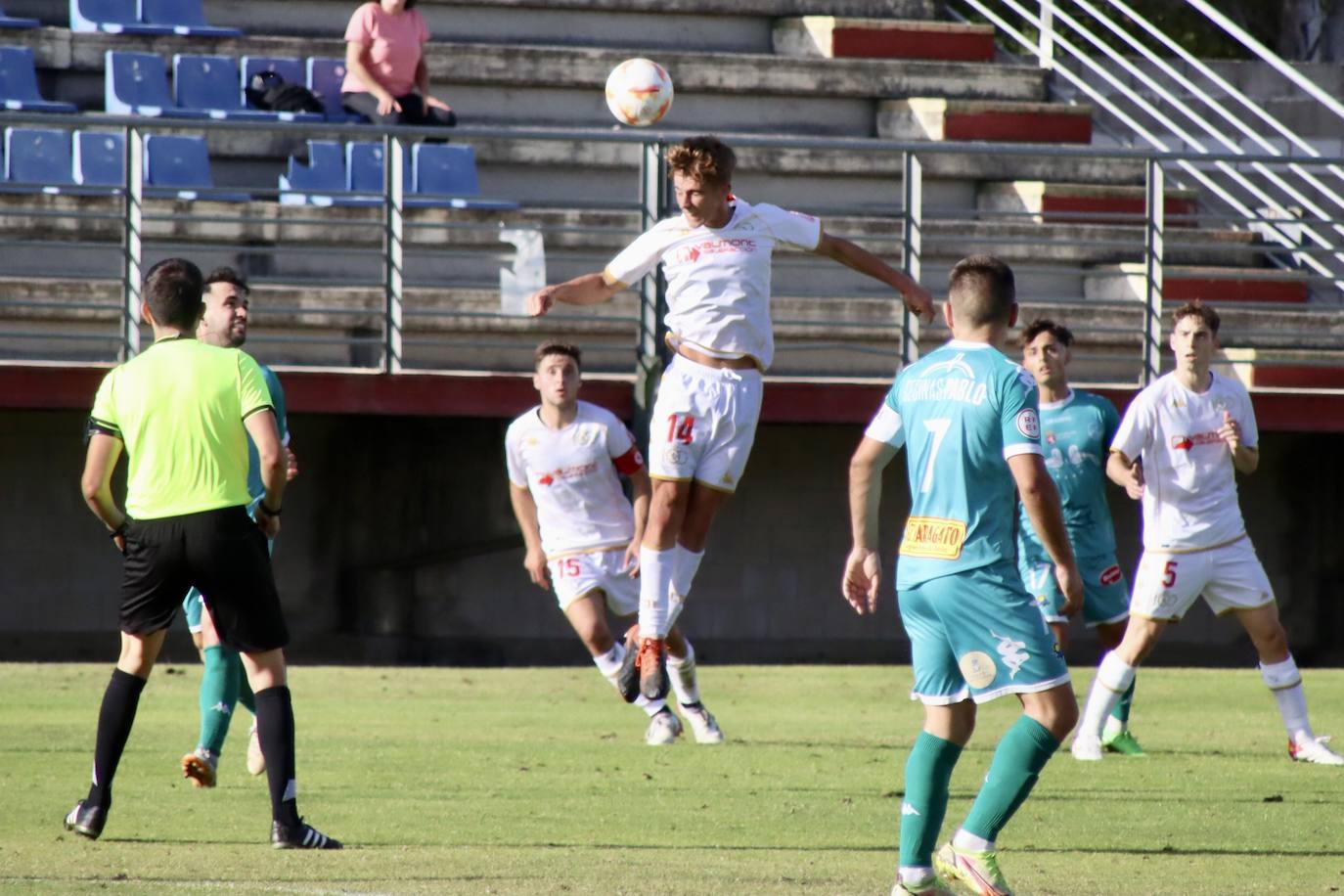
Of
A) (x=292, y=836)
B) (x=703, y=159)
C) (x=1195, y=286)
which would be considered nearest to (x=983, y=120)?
(x=1195, y=286)

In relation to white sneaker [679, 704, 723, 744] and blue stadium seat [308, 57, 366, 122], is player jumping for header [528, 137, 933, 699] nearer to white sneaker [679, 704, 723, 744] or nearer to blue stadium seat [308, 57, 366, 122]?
white sneaker [679, 704, 723, 744]

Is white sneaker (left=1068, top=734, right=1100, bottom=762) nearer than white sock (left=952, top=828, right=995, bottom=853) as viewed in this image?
No

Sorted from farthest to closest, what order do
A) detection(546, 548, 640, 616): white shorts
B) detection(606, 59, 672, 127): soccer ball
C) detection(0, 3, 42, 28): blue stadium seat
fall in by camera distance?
detection(0, 3, 42, 28): blue stadium seat, detection(606, 59, 672, 127): soccer ball, detection(546, 548, 640, 616): white shorts

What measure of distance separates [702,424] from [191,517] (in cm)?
268

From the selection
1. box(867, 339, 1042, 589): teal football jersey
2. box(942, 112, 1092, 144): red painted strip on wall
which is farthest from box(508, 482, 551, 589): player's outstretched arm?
box(942, 112, 1092, 144): red painted strip on wall

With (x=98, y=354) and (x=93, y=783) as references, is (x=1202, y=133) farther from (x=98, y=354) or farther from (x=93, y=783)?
(x=93, y=783)

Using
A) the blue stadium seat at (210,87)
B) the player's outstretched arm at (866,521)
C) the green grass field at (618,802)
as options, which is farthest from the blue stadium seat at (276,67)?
the player's outstretched arm at (866,521)

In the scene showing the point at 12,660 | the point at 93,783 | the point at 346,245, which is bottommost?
the point at 12,660

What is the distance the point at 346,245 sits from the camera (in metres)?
16.9

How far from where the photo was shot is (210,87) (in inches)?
706

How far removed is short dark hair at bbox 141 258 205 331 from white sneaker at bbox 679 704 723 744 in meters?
4.44

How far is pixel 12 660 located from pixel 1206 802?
35.2 feet

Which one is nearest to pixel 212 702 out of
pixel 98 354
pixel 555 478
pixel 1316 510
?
pixel 555 478

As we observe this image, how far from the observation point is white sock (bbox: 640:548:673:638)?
29.7 feet
